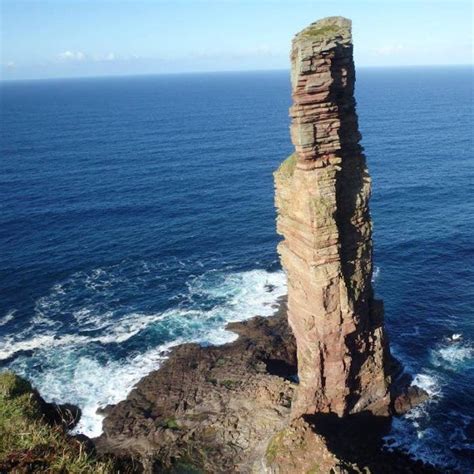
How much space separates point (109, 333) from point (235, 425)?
2336 centimetres

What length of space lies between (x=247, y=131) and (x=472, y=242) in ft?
314

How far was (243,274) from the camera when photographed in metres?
74.5

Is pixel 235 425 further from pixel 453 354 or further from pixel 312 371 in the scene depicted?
pixel 453 354

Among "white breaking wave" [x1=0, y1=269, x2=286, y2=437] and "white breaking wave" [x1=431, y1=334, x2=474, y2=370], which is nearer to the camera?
"white breaking wave" [x1=0, y1=269, x2=286, y2=437]

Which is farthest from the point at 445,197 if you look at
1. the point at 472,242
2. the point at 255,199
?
the point at 255,199

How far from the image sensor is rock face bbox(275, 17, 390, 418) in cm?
3728

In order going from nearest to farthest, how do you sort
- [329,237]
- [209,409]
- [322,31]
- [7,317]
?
[322,31], [329,237], [209,409], [7,317]

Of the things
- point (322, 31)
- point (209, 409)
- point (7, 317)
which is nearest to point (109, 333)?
point (7, 317)

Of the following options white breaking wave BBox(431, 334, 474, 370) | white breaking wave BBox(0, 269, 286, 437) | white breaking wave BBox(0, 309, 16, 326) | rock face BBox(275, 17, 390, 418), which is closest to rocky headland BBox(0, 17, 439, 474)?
rock face BBox(275, 17, 390, 418)

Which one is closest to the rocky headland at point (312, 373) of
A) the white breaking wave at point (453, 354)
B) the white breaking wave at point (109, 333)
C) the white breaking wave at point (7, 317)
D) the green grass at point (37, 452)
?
the white breaking wave at point (109, 333)

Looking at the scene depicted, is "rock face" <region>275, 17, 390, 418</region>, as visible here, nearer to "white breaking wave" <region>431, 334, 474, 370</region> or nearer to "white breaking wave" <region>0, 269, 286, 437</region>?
"white breaking wave" <region>431, 334, 474, 370</region>

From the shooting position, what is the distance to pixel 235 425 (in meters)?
45.5

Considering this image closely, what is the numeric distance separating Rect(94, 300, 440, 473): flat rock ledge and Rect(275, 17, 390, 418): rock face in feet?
9.82

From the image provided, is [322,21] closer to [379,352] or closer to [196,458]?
[379,352]
